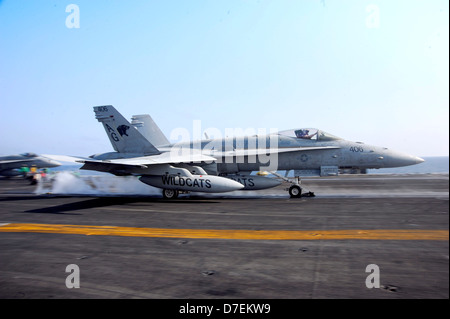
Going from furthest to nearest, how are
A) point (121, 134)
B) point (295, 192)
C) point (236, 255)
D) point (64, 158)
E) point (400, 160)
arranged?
point (121, 134), point (295, 192), point (400, 160), point (64, 158), point (236, 255)

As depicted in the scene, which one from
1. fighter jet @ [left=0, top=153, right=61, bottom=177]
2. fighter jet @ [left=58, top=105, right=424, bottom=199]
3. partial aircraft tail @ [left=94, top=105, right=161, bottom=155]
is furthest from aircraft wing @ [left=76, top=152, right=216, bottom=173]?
fighter jet @ [left=0, top=153, right=61, bottom=177]

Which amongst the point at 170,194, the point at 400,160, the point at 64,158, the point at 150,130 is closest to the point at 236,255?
the point at 64,158

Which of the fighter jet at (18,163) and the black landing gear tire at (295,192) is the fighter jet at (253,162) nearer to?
the black landing gear tire at (295,192)

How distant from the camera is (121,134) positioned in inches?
800

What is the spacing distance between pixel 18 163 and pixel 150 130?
17558 millimetres

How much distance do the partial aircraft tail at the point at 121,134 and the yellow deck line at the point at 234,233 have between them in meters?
10.0

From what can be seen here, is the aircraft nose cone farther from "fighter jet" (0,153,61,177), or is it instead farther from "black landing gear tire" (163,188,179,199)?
"fighter jet" (0,153,61,177)

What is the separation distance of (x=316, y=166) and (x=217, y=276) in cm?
1303

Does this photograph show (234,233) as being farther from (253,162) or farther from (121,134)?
(121,134)

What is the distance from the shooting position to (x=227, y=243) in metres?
7.84

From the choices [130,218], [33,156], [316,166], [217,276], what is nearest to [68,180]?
[33,156]

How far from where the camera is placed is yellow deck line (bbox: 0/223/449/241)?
7.98 metres

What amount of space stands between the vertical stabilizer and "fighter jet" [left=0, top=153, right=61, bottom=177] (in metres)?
13.9
